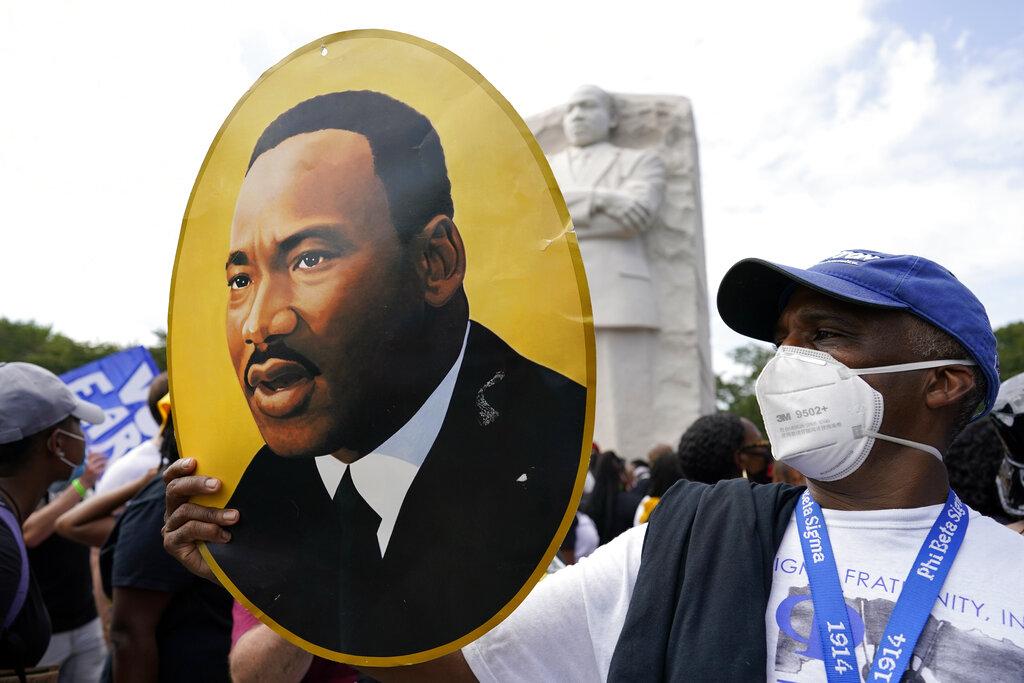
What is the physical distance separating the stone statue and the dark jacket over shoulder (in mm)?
7106

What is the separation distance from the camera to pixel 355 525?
1150 millimetres

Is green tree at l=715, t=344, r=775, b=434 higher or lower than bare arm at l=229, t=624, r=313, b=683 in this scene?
lower

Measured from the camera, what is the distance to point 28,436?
235cm

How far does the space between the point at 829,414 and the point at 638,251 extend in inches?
297

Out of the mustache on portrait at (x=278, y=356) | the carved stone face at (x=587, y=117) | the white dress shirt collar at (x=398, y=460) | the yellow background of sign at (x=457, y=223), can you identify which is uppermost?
the carved stone face at (x=587, y=117)

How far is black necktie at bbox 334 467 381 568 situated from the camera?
1136 mm

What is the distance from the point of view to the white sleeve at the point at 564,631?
3.98ft

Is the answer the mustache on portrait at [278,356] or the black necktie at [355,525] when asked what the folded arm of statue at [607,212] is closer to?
the mustache on portrait at [278,356]

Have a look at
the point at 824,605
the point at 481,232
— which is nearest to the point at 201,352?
the point at 481,232

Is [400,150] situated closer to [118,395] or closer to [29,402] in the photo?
[29,402]

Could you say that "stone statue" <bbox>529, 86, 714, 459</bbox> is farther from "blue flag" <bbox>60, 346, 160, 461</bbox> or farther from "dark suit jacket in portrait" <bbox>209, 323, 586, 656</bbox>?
"dark suit jacket in portrait" <bbox>209, 323, 586, 656</bbox>

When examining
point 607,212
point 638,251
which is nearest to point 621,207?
point 607,212

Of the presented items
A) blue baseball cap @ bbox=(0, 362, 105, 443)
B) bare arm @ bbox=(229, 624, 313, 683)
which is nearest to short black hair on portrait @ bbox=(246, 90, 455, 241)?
bare arm @ bbox=(229, 624, 313, 683)

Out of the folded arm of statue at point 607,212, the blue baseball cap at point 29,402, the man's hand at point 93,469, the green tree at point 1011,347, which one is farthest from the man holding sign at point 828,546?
the green tree at point 1011,347
